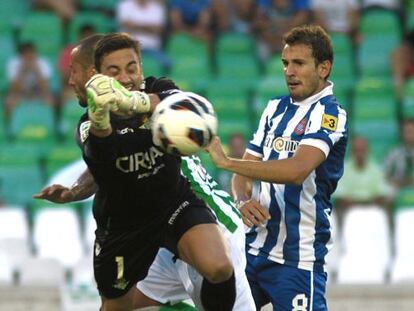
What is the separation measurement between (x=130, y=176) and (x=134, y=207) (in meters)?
0.20

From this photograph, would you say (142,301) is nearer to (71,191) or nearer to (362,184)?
(71,191)

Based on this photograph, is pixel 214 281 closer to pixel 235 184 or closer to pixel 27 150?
pixel 235 184

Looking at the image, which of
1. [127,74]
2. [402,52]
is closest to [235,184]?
[127,74]

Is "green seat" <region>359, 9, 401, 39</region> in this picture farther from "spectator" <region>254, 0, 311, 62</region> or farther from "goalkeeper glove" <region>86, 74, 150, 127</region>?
"goalkeeper glove" <region>86, 74, 150, 127</region>

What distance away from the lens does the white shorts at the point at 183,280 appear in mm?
6828

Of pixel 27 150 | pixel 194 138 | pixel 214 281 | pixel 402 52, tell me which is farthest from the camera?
pixel 402 52

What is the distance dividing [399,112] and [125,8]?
3301mm

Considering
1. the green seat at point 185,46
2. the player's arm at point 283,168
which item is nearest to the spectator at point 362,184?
the green seat at point 185,46

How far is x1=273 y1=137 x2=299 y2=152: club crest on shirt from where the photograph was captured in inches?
271

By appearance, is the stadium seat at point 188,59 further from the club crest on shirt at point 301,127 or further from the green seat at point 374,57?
the club crest on shirt at point 301,127

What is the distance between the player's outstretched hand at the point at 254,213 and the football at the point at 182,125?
0.94 meters

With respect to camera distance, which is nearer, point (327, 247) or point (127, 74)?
point (127, 74)

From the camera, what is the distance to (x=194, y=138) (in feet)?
19.8

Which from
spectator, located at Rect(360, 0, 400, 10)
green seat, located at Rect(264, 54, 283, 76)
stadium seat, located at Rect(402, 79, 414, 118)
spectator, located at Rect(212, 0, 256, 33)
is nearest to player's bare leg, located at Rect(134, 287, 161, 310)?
stadium seat, located at Rect(402, 79, 414, 118)
